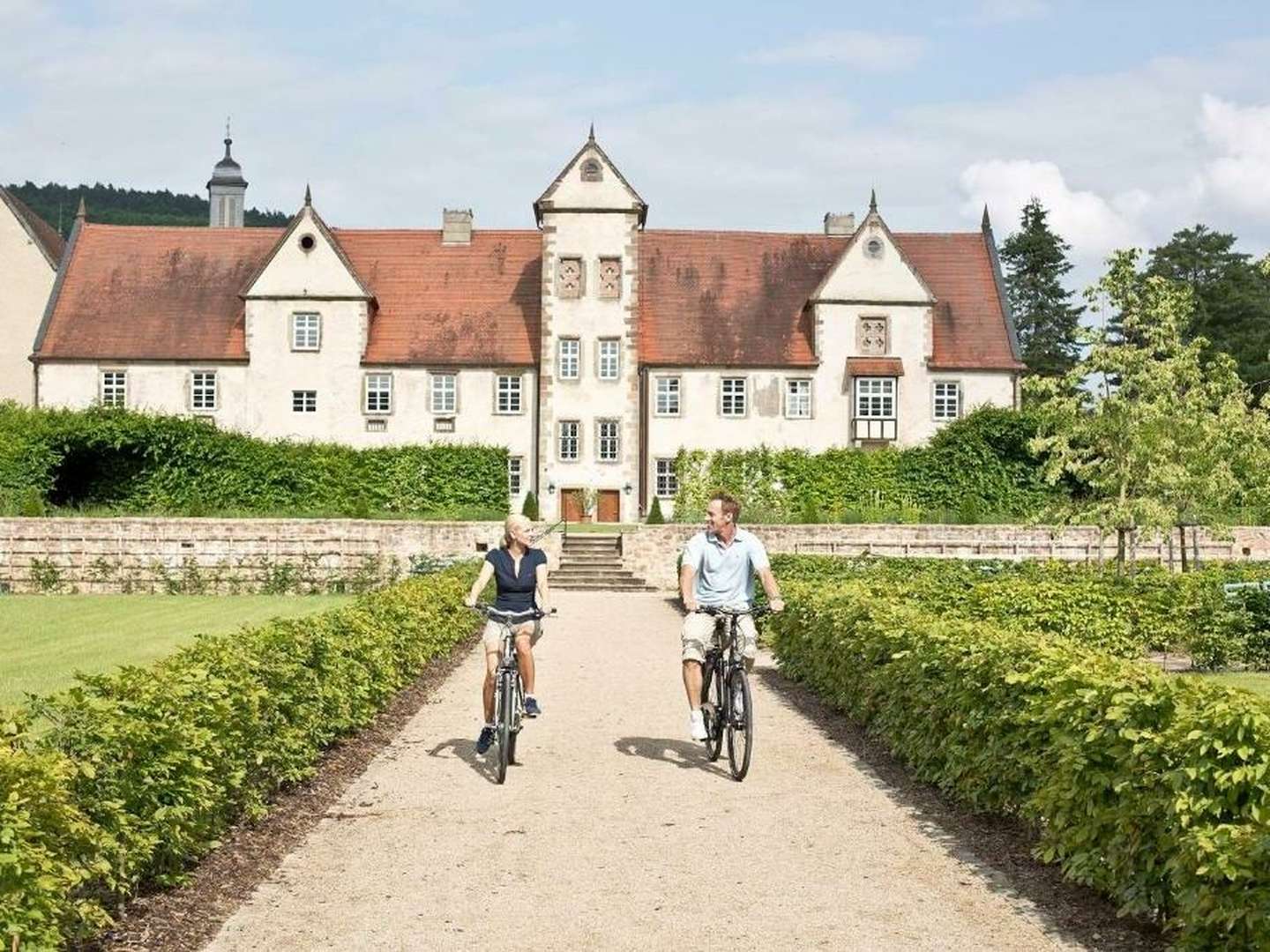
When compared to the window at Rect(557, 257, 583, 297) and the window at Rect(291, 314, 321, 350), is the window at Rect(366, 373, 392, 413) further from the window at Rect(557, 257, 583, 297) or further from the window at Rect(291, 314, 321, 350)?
the window at Rect(557, 257, 583, 297)

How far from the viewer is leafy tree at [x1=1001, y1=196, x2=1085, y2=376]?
81.2 m

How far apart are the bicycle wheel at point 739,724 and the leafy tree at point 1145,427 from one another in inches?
722

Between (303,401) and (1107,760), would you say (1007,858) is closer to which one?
(1107,760)

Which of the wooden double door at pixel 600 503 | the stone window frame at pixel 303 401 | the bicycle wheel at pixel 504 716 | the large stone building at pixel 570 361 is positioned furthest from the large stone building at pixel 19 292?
the bicycle wheel at pixel 504 716

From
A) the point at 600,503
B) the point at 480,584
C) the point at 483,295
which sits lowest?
the point at 480,584

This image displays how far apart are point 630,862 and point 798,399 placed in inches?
1613

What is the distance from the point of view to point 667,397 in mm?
49031

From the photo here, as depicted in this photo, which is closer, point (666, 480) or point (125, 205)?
point (666, 480)

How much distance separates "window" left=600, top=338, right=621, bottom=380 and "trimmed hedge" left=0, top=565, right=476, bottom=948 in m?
35.7

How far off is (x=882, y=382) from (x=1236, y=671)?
100 feet

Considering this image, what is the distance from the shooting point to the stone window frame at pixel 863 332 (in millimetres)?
48594

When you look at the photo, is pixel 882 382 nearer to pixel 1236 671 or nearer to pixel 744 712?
pixel 1236 671

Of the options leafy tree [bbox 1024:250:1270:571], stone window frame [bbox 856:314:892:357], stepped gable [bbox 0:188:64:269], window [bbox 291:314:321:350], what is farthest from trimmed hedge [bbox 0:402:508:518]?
leafy tree [bbox 1024:250:1270:571]

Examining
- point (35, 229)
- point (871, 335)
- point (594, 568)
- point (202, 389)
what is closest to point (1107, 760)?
point (594, 568)
